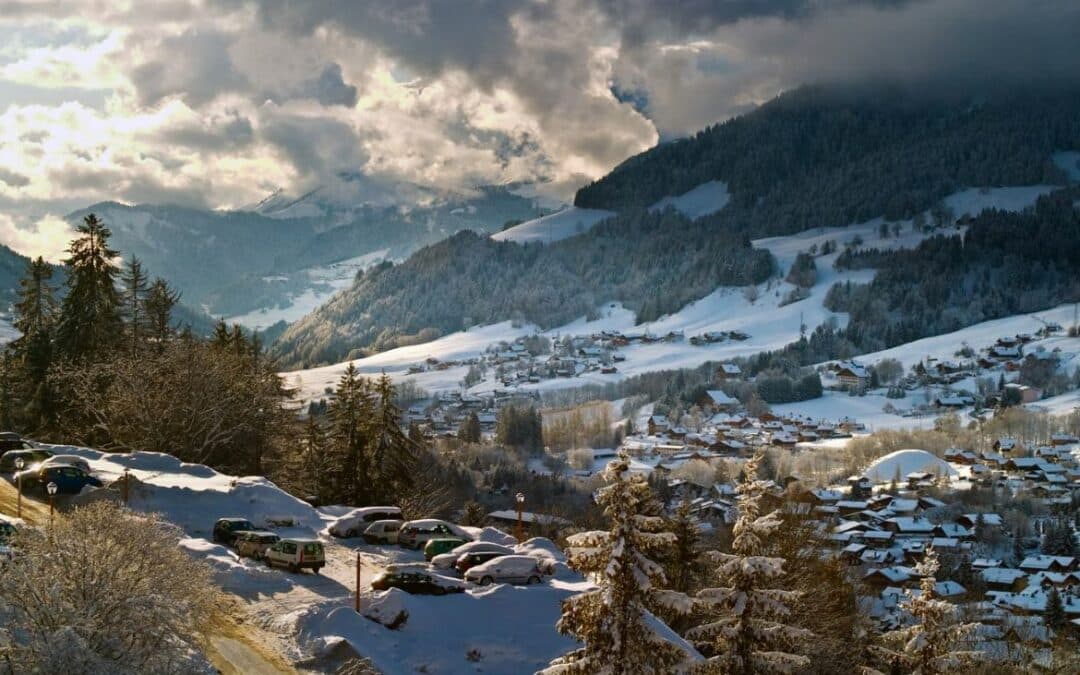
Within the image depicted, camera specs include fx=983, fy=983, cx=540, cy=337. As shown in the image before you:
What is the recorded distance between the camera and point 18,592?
18.4 meters

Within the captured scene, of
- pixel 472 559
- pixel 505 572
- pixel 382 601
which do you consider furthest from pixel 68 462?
pixel 505 572

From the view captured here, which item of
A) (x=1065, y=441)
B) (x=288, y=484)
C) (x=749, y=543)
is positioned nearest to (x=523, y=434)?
(x=1065, y=441)

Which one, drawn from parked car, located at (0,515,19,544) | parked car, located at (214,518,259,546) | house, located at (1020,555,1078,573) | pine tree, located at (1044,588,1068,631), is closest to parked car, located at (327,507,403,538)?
parked car, located at (214,518,259,546)

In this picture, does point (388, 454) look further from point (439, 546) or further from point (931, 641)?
point (931, 641)

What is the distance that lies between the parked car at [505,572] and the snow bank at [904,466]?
102295 mm

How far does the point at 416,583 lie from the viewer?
31.6 meters

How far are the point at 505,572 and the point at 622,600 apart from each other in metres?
16.6

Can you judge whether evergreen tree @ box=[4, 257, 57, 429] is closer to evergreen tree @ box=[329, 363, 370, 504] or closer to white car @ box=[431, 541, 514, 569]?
evergreen tree @ box=[329, 363, 370, 504]

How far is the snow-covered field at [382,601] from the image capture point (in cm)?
2805

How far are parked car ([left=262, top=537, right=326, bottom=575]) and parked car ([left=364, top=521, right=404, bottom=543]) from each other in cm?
677

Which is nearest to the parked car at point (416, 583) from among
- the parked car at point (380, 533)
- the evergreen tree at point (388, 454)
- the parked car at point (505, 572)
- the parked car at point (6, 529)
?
the parked car at point (505, 572)

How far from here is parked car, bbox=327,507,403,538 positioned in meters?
41.2

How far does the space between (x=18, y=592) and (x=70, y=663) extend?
182cm

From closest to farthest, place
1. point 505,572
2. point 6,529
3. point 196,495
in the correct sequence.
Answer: point 6,529 → point 505,572 → point 196,495
